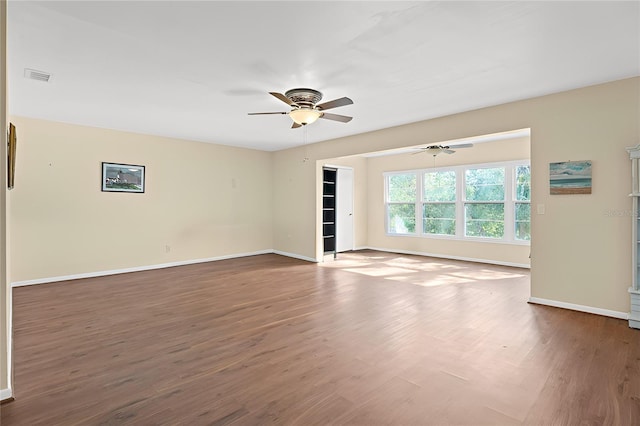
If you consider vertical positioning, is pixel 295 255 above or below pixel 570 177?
below

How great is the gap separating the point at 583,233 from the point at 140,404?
4.44 metres

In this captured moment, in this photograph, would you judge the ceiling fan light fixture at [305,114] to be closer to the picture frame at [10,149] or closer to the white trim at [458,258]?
the picture frame at [10,149]

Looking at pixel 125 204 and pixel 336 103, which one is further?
pixel 125 204

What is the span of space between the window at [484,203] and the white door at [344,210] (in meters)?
2.68

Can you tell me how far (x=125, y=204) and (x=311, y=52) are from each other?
4.73 metres

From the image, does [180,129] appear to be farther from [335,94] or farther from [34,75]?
[335,94]

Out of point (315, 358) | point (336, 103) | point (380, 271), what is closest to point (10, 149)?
point (336, 103)

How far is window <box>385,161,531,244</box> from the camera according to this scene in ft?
21.2

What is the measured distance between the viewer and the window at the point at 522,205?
20.9ft

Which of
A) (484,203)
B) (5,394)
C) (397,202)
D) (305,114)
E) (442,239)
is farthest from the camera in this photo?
(397,202)

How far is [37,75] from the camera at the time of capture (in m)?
3.31

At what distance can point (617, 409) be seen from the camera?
1.99 metres

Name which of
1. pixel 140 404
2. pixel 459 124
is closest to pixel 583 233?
pixel 459 124

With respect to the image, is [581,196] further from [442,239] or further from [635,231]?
[442,239]
